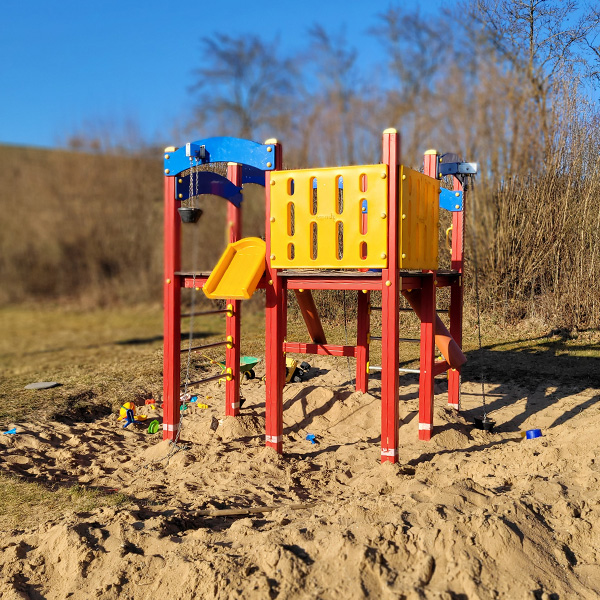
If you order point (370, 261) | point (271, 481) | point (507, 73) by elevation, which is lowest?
point (271, 481)

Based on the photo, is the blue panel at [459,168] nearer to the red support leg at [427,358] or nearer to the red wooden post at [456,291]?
the red wooden post at [456,291]

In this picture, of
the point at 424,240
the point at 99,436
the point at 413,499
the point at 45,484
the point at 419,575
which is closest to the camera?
the point at 419,575

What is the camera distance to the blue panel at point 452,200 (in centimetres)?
612

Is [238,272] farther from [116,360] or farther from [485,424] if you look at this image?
[485,424]

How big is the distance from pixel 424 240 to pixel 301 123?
279 inches

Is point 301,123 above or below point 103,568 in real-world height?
above

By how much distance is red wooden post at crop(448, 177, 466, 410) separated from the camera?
6.17 metres

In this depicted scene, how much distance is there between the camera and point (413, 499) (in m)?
3.42

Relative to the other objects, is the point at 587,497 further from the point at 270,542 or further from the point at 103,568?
the point at 103,568

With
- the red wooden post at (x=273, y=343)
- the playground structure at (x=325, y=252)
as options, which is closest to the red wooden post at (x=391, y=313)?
the playground structure at (x=325, y=252)

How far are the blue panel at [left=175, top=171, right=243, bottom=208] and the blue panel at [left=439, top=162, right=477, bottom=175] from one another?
2.04 m

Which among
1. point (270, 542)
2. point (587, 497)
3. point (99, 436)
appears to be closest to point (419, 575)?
point (270, 542)

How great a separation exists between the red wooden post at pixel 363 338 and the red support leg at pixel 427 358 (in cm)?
95

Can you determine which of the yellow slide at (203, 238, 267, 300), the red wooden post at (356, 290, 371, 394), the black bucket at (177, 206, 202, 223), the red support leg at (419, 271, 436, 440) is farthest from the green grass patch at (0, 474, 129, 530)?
the red wooden post at (356, 290, 371, 394)
